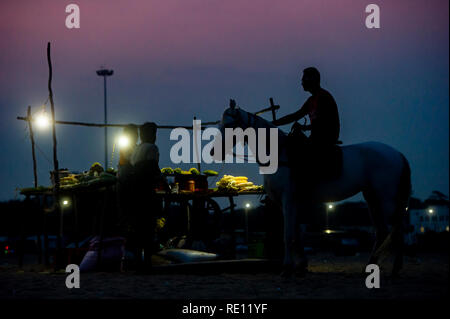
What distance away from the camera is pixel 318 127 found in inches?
311

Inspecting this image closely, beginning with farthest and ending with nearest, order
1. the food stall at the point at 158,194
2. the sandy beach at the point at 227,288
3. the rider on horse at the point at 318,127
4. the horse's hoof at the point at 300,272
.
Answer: the food stall at the point at 158,194 < the rider on horse at the point at 318,127 < the horse's hoof at the point at 300,272 < the sandy beach at the point at 227,288

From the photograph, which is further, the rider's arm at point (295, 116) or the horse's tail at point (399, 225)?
the rider's arm at point (295, 116)

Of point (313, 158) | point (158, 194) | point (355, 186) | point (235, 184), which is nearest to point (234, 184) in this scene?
point (235, 184)

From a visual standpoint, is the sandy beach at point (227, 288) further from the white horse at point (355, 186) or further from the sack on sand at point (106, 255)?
the sack on sand at point (106, 255)

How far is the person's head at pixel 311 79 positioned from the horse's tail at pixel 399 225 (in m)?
1.88

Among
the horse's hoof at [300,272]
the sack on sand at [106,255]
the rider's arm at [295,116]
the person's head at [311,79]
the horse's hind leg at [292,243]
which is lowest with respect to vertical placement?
the sack on sand at [106,255]

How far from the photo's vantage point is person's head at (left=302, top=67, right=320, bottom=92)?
8250 mm

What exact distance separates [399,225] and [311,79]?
9.22 ft

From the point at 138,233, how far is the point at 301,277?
2.97 meters

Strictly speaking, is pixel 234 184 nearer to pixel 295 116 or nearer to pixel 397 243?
pixel 295 116

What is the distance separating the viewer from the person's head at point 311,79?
8250mm

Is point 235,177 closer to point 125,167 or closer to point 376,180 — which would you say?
point 125,167

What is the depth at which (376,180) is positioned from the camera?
7.89 metres

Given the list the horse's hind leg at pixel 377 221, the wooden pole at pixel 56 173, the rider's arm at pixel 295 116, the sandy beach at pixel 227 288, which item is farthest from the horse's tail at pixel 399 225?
the wooden pole at pixel 56 173
